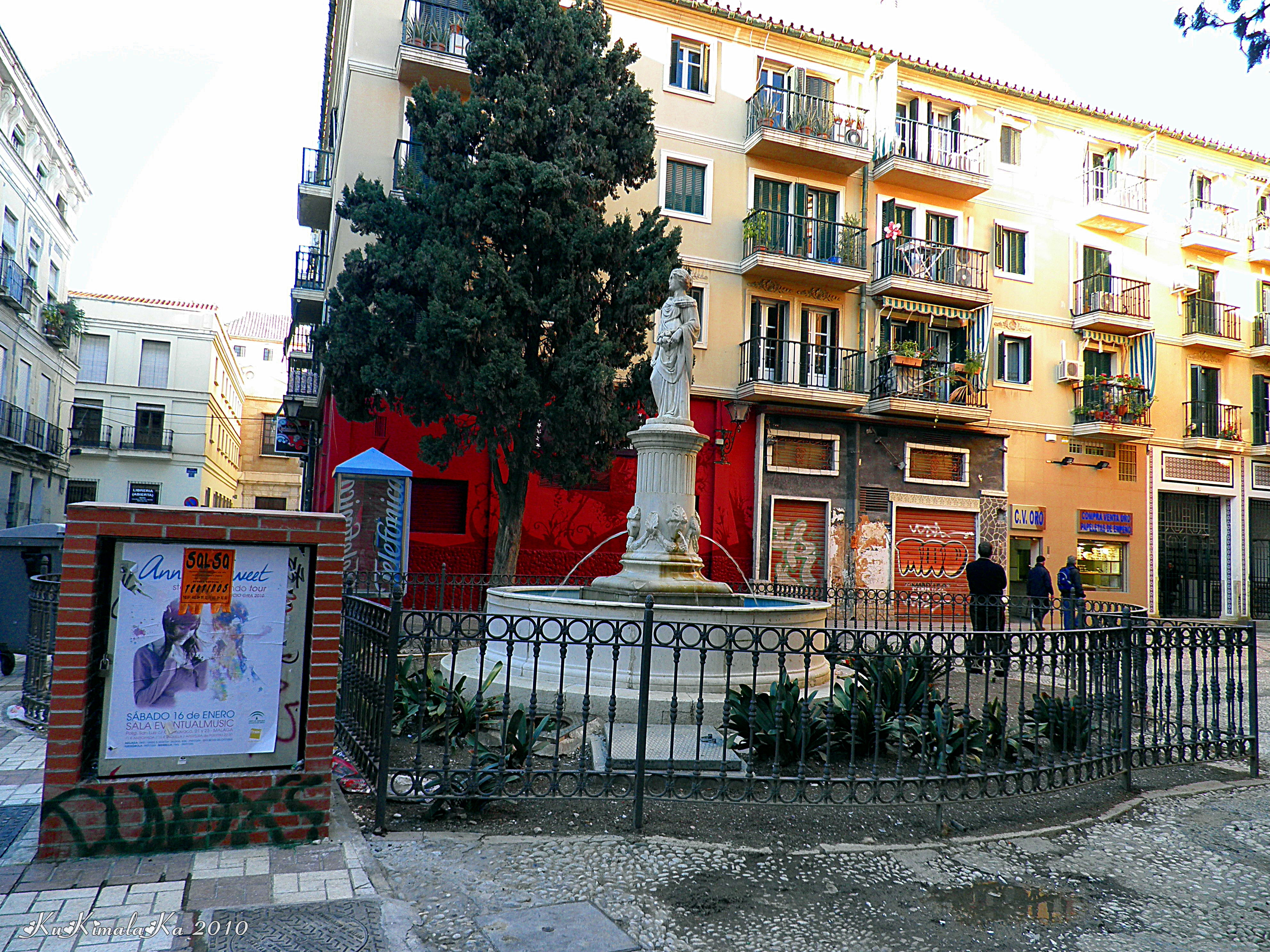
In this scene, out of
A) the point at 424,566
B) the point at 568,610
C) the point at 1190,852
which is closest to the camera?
the point at 1190,852

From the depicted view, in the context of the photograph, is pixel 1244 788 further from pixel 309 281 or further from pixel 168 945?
pixel 309 281

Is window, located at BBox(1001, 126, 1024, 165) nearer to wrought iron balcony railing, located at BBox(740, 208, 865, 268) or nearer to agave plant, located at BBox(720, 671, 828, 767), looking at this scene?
wrought iron balcony railing, located at BBox(740, 208, 865, 268)

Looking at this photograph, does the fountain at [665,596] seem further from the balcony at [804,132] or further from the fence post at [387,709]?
the balcony at [804,132]

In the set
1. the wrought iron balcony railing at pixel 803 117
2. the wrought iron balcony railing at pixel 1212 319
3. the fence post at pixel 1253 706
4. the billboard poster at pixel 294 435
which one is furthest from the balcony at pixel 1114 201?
the billboard poster at pixel 294 435

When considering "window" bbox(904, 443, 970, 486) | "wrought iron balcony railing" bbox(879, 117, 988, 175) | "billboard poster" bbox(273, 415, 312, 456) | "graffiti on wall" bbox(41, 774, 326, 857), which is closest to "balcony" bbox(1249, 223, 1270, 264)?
"wrought iron balcony railing" bbox(879, 117, 988, 175)

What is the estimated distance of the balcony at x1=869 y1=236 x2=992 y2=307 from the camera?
818 inches

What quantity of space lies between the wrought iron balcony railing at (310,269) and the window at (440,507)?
7.09 m

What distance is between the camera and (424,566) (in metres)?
17.2

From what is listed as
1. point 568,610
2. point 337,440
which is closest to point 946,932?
point 568,610

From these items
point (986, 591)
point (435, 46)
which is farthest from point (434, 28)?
Answer: point (986, 591)

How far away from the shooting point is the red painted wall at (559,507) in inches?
677

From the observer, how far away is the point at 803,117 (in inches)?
811

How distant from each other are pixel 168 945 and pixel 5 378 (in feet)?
97.6

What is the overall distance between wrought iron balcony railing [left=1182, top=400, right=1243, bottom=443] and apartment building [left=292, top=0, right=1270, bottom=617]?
0.08 m
